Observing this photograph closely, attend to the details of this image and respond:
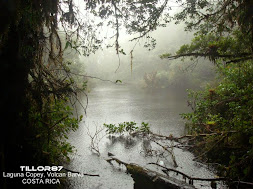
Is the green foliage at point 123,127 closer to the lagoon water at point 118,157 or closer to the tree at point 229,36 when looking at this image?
the lagoon water at point 118,157

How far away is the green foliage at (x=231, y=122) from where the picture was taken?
461 cm

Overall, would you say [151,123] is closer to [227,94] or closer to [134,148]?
[134,148]

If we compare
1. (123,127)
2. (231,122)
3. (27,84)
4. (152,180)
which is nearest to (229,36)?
(231,122)

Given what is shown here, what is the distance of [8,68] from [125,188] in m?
4.46

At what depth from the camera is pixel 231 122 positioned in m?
6.31

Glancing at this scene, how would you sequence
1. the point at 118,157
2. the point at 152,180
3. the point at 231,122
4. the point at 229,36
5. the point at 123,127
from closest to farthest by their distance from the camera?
1. the point at 152,180
2. the point at 229,36
3. the point at 231,122
4. the point at 118,157
5. the point at 123,127

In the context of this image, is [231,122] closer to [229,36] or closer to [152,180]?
[229,36]

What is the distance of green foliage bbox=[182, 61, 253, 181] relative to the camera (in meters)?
4.61

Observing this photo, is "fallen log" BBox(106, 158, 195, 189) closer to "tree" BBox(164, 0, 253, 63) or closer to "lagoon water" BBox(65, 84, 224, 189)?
"lagoon water" BBox(65, 84, 224, 189)

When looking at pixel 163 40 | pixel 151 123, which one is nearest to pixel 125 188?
pixel 151 123

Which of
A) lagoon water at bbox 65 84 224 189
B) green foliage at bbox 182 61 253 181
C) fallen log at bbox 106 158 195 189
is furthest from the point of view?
lagoon water at bbox 65 84 224 189

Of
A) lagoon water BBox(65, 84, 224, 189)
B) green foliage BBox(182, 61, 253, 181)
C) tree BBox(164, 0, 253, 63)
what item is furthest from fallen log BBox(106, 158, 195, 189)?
tree BBox(164, 0, 253, 63)

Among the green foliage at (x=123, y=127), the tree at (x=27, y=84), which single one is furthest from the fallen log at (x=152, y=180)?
the green foliage at (x=123, y=127)

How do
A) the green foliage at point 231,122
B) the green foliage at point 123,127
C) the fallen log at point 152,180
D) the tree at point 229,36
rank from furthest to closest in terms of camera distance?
the green foliage at point 123,127, the green foliage at point 231,122, the fallen log at point 152,180, the tree at point 229,36
